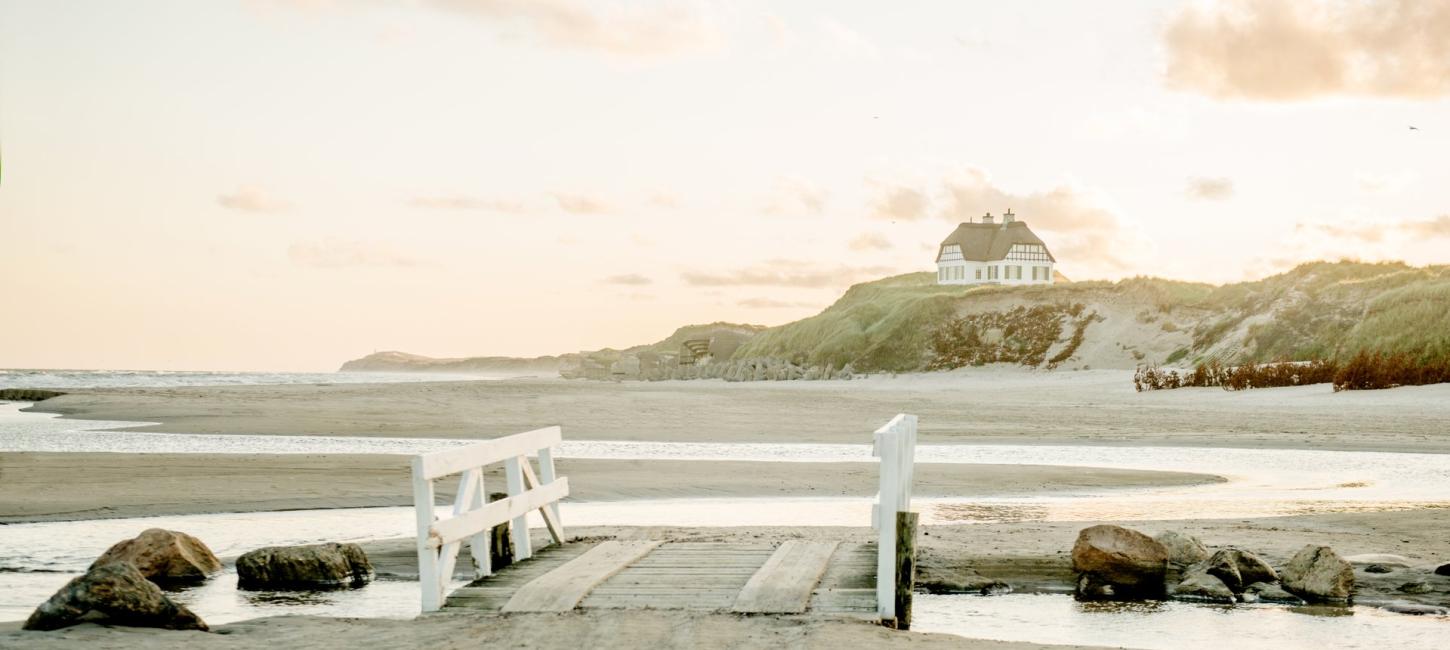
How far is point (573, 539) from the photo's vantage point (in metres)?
12.5

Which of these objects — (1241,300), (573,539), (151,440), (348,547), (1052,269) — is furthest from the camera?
(1052,269)

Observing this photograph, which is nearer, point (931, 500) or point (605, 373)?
point (931, 500)

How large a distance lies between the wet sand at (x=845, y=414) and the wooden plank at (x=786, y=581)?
54.2 feet

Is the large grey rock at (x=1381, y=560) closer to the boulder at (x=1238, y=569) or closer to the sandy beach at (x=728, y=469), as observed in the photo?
the sandy beach at (x=728, y=469)

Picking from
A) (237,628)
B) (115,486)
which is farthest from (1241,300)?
(237,628)

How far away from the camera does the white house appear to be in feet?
378

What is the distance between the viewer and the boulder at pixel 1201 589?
34.8 ft

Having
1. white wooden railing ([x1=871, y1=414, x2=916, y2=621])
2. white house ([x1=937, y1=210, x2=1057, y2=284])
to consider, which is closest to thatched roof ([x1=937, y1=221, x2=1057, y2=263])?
white house ([x1=937, y1=210, x2=1057, y2=284])

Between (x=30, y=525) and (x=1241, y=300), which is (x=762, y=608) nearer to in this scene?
(x=30, y=525)

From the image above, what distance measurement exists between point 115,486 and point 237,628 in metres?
9.97

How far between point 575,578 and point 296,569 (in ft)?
8.48

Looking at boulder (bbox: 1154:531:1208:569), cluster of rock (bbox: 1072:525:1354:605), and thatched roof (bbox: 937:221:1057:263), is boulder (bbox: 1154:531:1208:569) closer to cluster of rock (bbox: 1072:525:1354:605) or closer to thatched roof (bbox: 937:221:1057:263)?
cluster of rock (bbox: 1072:525:1354:605)

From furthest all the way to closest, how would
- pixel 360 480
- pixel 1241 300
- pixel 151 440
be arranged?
pixel 1241 300
pixel 151 440
pixel 360 480

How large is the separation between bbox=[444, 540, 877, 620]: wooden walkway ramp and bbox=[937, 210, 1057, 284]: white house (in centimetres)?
10492
